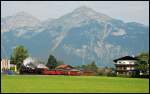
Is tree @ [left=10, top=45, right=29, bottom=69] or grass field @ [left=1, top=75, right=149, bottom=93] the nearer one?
grass field @ [left=1, top=75, right=149, bottom=93]

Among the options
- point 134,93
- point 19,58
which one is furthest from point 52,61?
point 134,93

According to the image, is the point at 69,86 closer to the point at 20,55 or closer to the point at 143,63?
the point at 143,63

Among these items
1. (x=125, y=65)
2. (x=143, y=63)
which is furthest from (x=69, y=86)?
(x=125, y=65)

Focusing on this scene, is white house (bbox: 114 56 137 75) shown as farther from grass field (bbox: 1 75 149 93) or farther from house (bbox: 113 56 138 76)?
Result: grass field (bbox: 1 75 149 93)

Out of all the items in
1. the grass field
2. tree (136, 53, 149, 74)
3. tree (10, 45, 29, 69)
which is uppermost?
tree (10, 45, 29, 69)

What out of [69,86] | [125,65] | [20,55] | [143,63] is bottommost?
[69,86]

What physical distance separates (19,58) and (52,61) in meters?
32.7

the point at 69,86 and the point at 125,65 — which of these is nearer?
the point at 69,86

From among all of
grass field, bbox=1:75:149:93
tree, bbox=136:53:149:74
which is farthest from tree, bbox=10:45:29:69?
grass field, bbox=1:75:149:93

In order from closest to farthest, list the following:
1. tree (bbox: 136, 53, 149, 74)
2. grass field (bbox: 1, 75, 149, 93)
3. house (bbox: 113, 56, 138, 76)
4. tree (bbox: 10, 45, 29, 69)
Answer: grass field (bbox: 1, 75, 149, 93), tree (bbox: 136, 53, 149, 74), tree (bbox: 10, 45, 29, 69), house (bbox: 113, 56, 138, 76)

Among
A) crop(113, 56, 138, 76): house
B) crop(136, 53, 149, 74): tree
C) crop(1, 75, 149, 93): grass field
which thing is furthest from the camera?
crop(113, 56, 138, 76): house

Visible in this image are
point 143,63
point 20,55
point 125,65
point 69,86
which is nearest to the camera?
point 69,86

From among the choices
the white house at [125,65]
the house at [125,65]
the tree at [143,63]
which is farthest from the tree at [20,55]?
the tree at [143,63]

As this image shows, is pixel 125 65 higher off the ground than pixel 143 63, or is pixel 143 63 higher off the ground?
pixel 125 65
